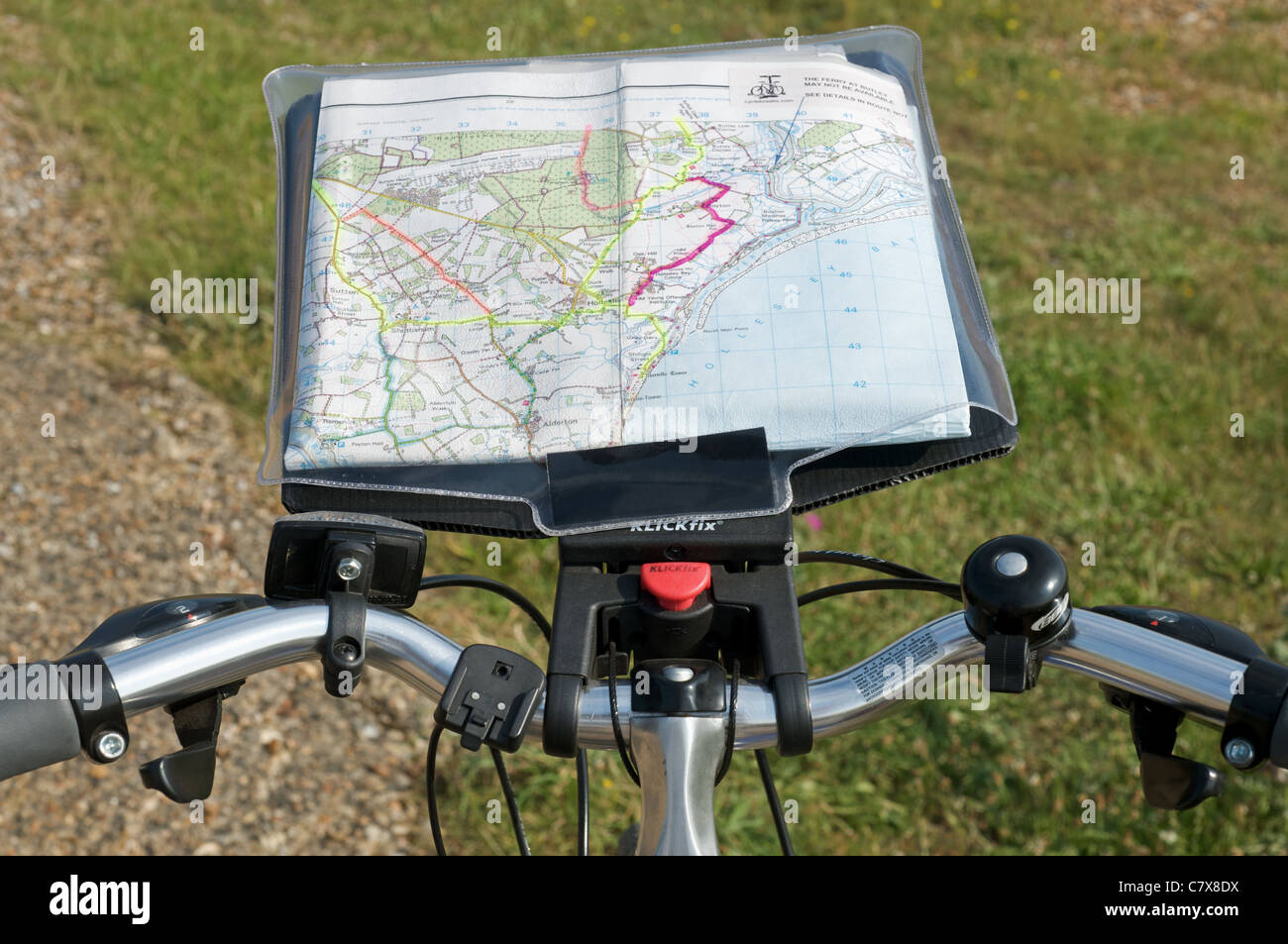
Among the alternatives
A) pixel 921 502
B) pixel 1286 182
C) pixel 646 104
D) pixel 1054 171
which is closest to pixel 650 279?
pixel 646 104

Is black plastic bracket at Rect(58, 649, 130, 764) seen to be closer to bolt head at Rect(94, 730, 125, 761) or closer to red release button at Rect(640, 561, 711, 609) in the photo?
bolt head at Rect(94, 730, 125, 761)

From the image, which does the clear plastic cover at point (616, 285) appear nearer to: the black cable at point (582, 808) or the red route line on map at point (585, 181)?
the red route line on map at point (585, 181)

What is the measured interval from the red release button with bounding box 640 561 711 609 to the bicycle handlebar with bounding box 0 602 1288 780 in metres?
0.11

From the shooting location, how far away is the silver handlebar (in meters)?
1.25

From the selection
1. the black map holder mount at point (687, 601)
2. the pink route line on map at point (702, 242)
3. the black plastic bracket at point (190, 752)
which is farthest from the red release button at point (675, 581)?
the black plastic bracket at point (190, 752)

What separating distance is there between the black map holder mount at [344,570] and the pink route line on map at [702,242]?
43 cm

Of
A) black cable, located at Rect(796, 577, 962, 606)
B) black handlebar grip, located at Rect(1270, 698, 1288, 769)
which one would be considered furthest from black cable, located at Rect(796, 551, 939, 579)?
black handlebar grip, located at Rect(1270, 698, 1288, 769)

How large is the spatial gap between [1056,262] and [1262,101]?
9.37ft

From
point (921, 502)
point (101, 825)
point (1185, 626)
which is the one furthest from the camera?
point (921, 502)

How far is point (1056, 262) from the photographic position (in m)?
5.65

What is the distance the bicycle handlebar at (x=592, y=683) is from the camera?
1.23 metres

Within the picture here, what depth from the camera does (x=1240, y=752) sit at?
1261mm
